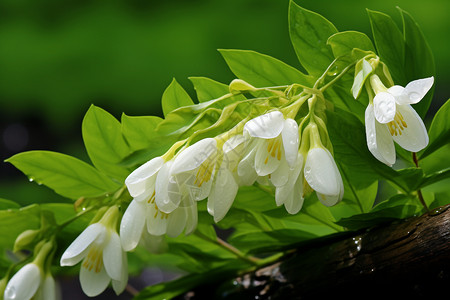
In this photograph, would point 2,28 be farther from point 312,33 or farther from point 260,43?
point 312,33

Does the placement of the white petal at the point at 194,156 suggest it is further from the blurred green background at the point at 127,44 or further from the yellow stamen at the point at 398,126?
the blurred green background at the point at 127,44

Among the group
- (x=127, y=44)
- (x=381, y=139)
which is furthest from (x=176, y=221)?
(x=127, y=44)

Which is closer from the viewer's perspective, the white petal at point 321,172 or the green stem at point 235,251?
the white petal at point 321,172

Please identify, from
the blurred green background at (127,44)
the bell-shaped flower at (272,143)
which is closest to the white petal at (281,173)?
the bell-shaped flower at (272,143)

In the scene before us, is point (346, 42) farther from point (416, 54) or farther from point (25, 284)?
point (25, 284)

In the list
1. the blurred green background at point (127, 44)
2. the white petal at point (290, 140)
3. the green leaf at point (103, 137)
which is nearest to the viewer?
the white petal at point (290, 140)

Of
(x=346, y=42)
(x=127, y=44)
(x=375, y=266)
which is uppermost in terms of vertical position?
(x=127, y=44)

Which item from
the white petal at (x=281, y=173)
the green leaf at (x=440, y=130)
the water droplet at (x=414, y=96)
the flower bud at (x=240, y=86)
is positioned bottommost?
the green leaf at (x=440, y=130)
